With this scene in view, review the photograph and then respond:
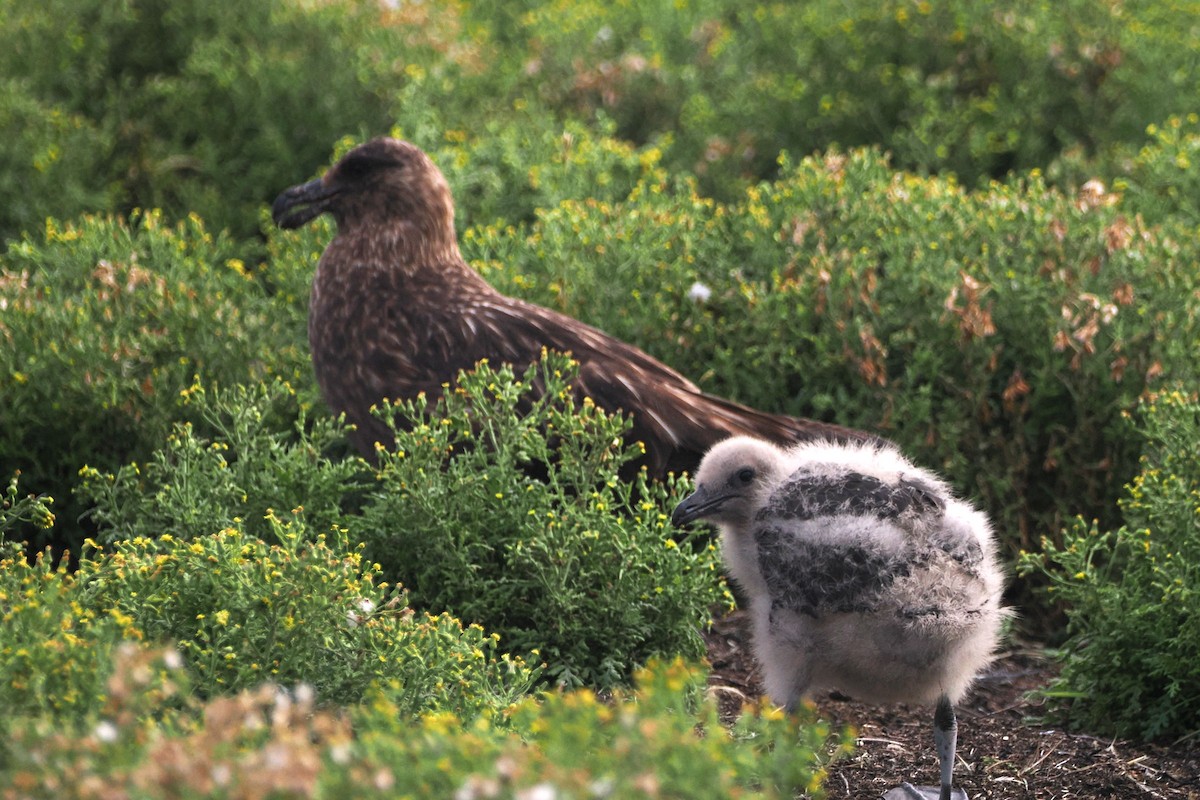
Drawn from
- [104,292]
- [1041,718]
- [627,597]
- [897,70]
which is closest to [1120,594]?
[1041,718]

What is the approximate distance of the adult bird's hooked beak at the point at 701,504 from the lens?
14.7ft

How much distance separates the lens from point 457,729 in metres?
3.07

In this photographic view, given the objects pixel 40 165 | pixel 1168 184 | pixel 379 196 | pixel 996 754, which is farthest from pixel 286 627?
pixel 1168 184

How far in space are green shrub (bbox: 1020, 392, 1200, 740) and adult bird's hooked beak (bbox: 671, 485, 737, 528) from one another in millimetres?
1122

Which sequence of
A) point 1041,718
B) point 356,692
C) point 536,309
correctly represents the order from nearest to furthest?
point 356,692
point 1041,718
point 536,309

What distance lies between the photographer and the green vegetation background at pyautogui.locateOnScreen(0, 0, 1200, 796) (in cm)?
488

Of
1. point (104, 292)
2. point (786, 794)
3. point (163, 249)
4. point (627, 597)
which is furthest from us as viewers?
point (163, 249)

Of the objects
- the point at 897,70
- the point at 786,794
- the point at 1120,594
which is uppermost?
the point at 897,70

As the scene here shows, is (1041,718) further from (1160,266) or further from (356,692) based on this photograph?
(356,692)

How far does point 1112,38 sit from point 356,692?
733 centimetres

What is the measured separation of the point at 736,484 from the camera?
176 inches

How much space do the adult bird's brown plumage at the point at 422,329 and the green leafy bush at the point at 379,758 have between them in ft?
8.73

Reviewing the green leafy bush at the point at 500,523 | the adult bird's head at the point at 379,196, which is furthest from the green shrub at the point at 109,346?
the green leafy bush at the point at 500,523

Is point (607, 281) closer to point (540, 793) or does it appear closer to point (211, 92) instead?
point (211, 92)
